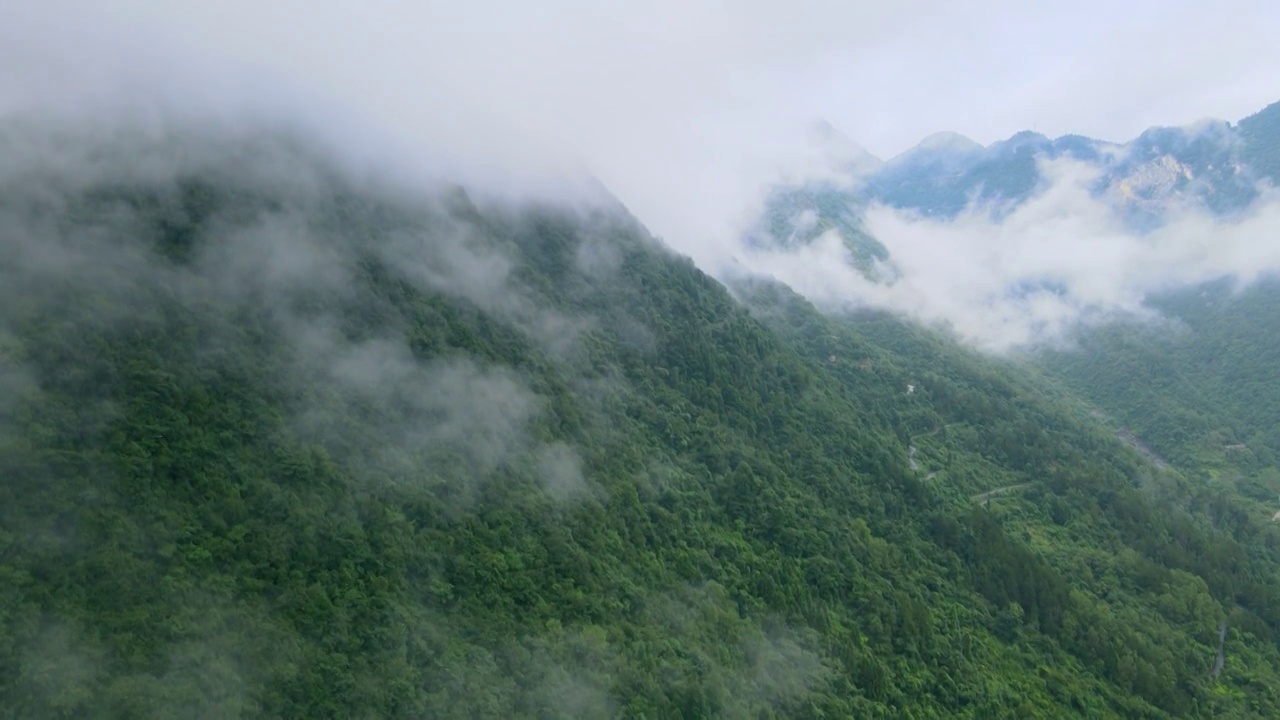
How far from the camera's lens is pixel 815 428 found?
4023 inches

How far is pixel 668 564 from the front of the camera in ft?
238

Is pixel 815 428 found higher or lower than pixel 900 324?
lower

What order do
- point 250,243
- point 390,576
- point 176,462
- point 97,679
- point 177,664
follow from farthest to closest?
point 250,243 < point 390,576 < point 176,462 < point 177,664 < point 97,679

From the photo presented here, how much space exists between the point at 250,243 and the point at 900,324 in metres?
143

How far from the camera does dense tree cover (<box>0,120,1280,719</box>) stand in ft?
156

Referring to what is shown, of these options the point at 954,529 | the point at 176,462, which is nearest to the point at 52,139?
the point at 176,462

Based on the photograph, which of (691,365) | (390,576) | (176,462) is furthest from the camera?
(691,365)

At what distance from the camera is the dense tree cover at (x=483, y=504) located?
156ft

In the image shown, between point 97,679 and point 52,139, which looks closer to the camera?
point 97,679

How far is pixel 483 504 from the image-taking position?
6625cm

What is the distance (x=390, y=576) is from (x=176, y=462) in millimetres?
17400

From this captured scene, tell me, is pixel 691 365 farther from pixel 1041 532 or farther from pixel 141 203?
pixel 141 203

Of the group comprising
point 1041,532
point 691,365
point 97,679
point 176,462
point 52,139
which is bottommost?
point 97,679

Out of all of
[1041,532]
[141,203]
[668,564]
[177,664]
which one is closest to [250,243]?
[141,203]
